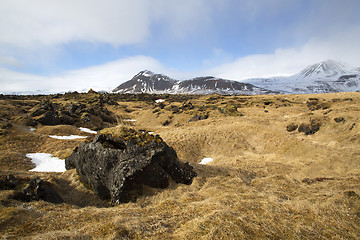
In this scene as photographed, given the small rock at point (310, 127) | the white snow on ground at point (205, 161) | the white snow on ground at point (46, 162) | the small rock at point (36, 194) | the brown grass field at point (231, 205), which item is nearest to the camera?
the brown grass field at point (231, 205)

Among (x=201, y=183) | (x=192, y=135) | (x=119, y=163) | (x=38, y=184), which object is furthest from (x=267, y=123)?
(x=38, y=184)

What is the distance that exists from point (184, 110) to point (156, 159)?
3715 centimetres

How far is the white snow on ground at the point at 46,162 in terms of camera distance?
50.8 feet

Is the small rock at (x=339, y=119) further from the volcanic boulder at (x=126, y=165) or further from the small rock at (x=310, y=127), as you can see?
the volcanic boulder at (x=126, y=165)

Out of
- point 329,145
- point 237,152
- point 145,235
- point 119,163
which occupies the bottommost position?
point 237,152

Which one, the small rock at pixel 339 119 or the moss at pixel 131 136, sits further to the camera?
the small rock at pixel 339 119

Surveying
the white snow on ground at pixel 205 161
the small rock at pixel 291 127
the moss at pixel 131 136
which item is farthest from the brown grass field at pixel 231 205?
the small rock at pixel 291 127

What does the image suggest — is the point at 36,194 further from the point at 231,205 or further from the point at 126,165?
the point at 231,205

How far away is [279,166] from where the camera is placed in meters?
→ 14.0

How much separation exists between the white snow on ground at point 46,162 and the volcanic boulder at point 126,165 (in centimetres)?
660

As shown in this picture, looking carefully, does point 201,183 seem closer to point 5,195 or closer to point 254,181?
point 254,181

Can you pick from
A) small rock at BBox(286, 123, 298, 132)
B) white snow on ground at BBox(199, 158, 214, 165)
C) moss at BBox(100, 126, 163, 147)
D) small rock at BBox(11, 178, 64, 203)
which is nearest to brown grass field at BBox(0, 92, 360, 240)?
small rock at BBox(11, 178, 64, 203)

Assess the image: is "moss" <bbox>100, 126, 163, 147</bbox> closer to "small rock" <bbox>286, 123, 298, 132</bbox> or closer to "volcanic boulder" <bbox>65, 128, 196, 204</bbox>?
"volcanic boulder" <bbox>65, 128, 196, 204</bbox>

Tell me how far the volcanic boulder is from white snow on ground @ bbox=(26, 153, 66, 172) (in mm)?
6602
